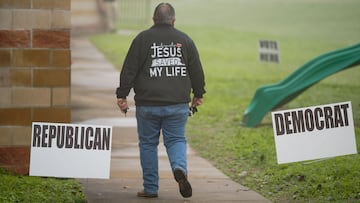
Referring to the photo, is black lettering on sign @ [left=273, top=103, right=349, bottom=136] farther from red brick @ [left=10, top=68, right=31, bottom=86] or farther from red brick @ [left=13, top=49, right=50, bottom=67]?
red brick @ [left=10, top=68, right=31, bottom=86]

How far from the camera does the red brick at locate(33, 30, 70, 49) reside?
11.0 m

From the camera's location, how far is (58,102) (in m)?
11.1

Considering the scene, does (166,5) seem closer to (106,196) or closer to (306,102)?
(106,196)

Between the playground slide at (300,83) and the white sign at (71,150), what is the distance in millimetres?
6767

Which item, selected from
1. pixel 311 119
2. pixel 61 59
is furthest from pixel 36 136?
pixel 311 119

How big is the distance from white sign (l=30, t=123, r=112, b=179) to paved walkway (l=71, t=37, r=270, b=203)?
33cm

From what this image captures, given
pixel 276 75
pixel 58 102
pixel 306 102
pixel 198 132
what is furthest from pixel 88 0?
pixel 58 102

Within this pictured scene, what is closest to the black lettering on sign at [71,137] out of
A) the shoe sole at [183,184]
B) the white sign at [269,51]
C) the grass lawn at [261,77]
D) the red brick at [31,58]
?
the shoe sole at [183,184]

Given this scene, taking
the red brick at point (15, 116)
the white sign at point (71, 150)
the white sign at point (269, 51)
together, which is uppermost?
the white sign at point (269, 51)

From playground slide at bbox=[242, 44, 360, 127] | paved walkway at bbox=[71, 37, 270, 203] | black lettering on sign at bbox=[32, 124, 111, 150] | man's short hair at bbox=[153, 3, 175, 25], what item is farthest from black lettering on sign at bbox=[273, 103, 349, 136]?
playground slide at bbox=[242, 44, 360, 127]

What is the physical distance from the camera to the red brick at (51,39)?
10984mm

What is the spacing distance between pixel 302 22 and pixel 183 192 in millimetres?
21122

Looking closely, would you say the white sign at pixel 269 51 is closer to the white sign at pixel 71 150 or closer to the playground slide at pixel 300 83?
the playground slide at pixel 300 83

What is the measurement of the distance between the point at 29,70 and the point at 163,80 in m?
2.04
